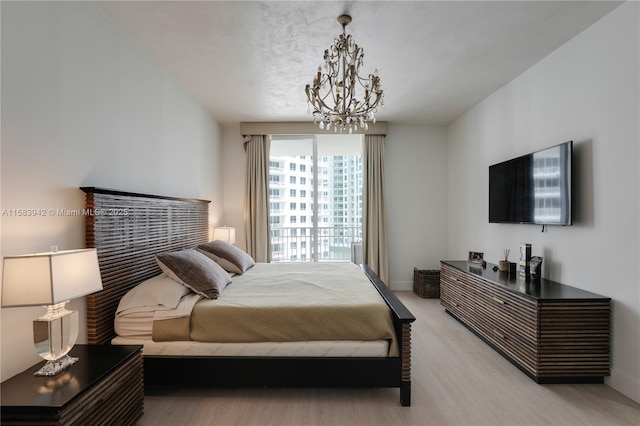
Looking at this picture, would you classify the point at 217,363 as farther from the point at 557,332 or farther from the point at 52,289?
the point at 557,332

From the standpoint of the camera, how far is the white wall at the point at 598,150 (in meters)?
2.12

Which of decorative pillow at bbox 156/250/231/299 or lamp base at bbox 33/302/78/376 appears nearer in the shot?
lamp base at bbox 33/302/78/376

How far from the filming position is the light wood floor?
191 cm

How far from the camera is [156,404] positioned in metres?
2.07

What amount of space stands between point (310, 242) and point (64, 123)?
3893 millimetres

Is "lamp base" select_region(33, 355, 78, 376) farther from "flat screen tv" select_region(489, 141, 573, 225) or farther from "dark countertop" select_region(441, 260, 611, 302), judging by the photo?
"flat screen tv" select_region(489, 141, 573, 225)

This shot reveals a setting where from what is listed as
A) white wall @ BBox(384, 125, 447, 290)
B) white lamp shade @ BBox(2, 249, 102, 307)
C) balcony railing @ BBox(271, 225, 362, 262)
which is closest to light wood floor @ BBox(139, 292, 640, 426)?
white lamp shade @ BBox(2, 249, 102, 307)

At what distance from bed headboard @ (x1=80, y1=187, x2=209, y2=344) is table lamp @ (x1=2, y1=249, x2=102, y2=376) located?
19.3 inches

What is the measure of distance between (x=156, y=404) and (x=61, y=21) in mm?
2484

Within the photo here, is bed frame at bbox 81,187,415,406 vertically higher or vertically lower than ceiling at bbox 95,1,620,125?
lower

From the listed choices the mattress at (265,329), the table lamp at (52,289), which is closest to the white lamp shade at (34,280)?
the table lamp at (52,289)

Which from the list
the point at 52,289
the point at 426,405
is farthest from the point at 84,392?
the point at 426,405

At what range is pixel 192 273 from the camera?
2.43 metres

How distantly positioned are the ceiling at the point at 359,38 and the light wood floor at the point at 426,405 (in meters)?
2.72
